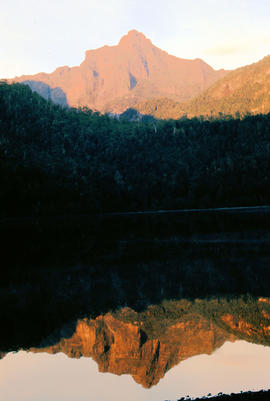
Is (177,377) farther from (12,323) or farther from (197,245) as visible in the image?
(197,245)

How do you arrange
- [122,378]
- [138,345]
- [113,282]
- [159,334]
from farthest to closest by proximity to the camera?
[113,282] → [159,334] → [138,345] → [122,378]

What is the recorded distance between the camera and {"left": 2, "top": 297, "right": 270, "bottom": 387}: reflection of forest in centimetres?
1605

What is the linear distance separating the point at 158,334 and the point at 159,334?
0.04 meters

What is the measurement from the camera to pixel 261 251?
38.8 metres

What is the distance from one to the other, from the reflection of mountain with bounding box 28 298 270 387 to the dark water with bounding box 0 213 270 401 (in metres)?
0.04

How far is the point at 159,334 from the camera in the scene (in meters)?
18.5

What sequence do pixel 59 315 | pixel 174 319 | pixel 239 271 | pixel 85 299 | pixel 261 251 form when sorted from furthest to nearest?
pixel 261 251 → pixel 239 271 → pixel 85 299 → pixel 59 315 → pixel 174 319

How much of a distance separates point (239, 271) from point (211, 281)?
3.33m

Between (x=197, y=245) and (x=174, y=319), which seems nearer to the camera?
(x=174, y=319)

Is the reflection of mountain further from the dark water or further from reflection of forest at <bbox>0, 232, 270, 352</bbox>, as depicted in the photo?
reflection of forest at <bbox>0, 232, 270, 352</bbox>

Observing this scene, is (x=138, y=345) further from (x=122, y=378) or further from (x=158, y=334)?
(x=122, y=378)

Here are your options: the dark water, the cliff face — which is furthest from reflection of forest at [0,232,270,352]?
the cliff face

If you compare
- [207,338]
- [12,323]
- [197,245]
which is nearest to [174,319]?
[207,338]

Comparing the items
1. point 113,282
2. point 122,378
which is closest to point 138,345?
point 122,378
